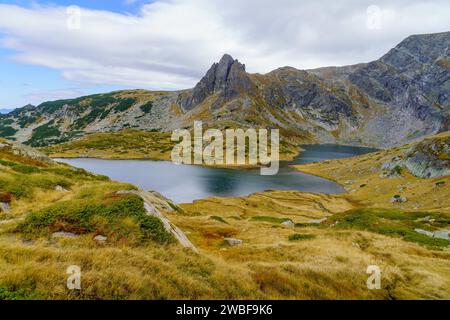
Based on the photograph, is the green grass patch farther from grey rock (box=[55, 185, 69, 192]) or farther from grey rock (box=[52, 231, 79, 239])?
grey rock (box=[55, 185, 69, 192])

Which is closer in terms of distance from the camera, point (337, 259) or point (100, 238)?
point (100, 238)

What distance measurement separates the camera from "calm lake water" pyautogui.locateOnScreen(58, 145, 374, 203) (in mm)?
111438

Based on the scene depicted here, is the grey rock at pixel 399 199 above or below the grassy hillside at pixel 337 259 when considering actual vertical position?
below

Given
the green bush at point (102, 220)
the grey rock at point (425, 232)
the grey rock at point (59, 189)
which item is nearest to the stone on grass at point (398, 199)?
the grey rock at point (425, 232)

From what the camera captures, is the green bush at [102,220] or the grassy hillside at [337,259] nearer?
the grassy hillside at [337,259]

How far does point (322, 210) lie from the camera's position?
8844 centimetres

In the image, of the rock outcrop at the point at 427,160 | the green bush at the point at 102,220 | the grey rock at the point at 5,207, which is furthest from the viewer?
the rock outcrop at the point at 427,160

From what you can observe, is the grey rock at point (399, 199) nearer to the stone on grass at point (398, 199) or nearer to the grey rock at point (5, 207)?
the stone on grass at point (398, 199)

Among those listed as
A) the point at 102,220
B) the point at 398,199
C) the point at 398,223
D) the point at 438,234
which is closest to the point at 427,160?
the point at 398,199

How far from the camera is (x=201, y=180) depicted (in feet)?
426

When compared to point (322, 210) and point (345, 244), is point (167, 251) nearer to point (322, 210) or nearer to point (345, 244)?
point (345, 244)

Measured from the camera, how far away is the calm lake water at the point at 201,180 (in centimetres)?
11144

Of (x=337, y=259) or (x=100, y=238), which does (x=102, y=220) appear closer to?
(x=100, y=238)
